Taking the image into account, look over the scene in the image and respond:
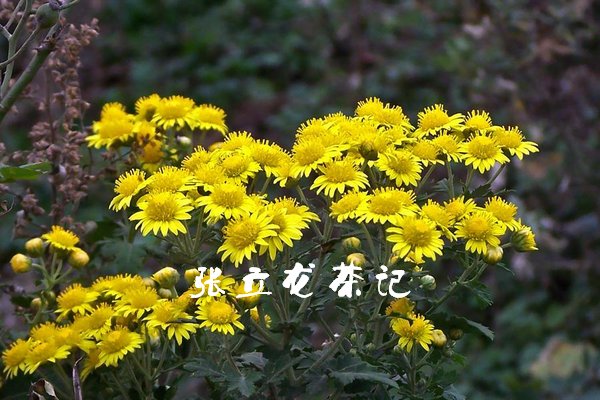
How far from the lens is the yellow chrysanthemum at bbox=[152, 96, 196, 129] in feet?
5.99

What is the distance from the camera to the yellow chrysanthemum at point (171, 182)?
4.80 ft

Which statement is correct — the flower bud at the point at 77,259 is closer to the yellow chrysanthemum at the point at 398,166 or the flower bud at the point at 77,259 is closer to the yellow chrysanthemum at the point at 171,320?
the yellow chrysanthemum at the point at 171,320

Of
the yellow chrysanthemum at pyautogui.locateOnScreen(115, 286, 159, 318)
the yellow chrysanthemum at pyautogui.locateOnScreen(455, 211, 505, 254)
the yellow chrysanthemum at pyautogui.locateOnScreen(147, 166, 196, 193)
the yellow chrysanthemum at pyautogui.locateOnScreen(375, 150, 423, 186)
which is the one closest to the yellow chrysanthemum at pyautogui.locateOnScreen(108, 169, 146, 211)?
the yellow chrysanthemum at pyautogui.locateOnScreen(147, 166, 196, 193)

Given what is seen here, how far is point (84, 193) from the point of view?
73.3 inches

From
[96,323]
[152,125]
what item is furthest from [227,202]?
[152,125]

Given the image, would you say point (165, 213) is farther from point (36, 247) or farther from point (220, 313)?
point (36, 247)

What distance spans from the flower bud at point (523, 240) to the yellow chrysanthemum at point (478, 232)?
102mm

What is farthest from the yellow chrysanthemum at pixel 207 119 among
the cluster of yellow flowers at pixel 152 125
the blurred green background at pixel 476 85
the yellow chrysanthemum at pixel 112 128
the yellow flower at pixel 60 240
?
the blurred green background at pixel 476 85

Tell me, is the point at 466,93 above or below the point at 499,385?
above

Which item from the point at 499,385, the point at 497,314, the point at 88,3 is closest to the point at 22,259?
the point at 499,385

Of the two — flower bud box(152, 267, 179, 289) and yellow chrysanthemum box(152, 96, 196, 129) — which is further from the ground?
yellow chrysanthemum box(152, 96, 196, 129)

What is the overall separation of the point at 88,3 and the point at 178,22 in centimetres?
81

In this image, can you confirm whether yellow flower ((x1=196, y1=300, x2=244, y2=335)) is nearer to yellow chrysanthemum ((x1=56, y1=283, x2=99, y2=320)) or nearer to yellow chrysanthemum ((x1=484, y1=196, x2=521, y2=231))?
yellow chrysanthemum ((x1=56, y1=283, x2=99, y2=320))

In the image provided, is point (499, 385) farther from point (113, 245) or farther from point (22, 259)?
point (22, 259)
